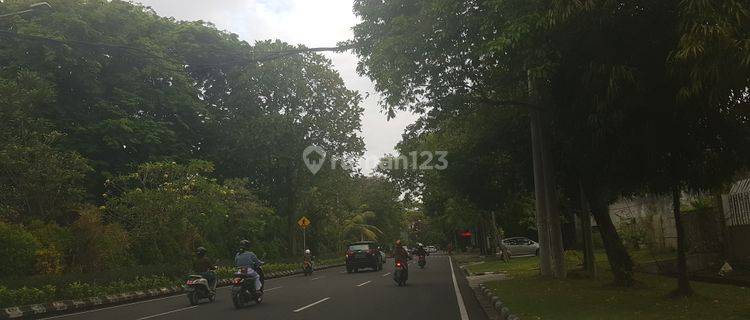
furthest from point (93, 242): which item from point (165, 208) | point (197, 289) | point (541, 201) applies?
point (541, 201)

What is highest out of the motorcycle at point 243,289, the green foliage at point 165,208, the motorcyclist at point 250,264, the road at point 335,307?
the green foliage at point 165,208

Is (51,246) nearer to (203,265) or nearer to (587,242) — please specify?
(203,265)

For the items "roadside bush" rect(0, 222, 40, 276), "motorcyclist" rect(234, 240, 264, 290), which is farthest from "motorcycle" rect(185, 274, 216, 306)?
"roadside bush" rect(0, 222, 40, 276)

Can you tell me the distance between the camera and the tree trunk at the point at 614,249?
1419cm

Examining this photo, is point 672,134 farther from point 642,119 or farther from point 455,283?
point 455,283

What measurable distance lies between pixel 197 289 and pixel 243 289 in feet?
7.17

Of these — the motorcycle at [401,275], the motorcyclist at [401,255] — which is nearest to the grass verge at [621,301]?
the motorcycle at [401,275]

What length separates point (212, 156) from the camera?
3700cm

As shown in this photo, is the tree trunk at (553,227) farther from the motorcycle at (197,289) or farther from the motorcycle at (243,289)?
the motorcycle at (197,289)

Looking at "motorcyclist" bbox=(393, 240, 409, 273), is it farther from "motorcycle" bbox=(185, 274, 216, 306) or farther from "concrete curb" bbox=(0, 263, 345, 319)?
"motorcycle" bbox=(185, 274, 216, 306)

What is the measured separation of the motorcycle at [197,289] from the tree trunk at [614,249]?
1016 centimetres

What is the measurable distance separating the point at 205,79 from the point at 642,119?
108 ft

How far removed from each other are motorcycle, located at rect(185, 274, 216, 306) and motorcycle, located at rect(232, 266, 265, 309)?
1760mm

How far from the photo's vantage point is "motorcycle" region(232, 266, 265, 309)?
14.4 m
